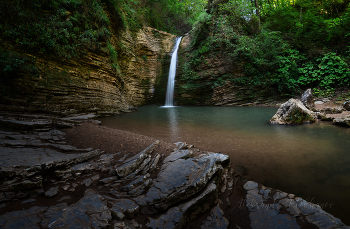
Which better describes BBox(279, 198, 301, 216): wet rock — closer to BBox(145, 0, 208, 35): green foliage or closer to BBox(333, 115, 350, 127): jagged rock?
BBox(333, 115, 350, 127): jagged rock

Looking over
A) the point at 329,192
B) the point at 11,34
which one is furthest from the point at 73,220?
the point at 11,34

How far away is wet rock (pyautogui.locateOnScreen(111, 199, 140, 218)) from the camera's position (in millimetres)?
1876

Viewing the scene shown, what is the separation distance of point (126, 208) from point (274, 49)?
16.9 m

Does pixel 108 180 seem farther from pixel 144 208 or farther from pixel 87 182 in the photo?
pixel 144 208

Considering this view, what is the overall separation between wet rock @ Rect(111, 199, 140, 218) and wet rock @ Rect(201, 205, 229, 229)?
877 millimetres

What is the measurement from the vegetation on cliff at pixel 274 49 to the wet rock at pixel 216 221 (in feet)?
46.2

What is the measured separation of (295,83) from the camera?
44.4ft

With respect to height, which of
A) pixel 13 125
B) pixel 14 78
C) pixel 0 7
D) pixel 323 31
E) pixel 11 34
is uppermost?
pixel 323 31

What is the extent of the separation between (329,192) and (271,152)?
5.01 feet

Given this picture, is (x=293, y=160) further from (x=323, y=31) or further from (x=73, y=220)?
(x=323, y=31)

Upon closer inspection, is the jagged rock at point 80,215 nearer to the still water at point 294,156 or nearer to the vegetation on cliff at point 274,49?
the still water at point 294,156

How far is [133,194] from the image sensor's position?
2201mm

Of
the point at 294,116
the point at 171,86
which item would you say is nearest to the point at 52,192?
the point at 294,116

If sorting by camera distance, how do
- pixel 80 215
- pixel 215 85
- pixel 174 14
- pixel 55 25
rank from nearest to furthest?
pixel 80 215
pixel 55 25
pixel 215 85
pixel 174 14
